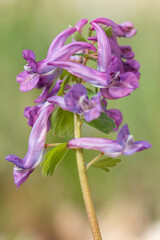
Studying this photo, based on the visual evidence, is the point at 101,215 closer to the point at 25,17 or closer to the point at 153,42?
the point at 153,42

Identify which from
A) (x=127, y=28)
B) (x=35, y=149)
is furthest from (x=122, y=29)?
(x=35, y=149)

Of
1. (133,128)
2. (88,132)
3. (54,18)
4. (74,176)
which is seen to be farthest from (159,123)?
(54,18)

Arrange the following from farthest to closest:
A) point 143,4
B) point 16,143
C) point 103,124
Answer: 1. point 143,4
2. point 16,143
3. point 103,124

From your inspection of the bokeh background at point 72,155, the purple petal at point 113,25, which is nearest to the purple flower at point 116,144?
the purple petal at point 113,25

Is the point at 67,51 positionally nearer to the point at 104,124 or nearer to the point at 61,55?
the point at 61,55

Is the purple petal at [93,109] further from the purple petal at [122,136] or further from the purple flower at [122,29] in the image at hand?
the purple flower at [122,29]

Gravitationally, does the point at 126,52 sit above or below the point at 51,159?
above

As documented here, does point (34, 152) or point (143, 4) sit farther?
point (143, 4)
